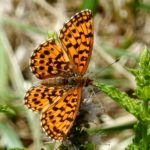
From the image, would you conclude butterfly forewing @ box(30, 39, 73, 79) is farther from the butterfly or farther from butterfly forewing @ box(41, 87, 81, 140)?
butterfly forewing @ box(41, 87, 81, 140)

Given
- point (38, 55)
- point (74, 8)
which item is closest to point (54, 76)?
point (38, 55)

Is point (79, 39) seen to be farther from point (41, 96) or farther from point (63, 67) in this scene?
point (41, 96)

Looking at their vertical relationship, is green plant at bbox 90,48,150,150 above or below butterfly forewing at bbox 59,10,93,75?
below

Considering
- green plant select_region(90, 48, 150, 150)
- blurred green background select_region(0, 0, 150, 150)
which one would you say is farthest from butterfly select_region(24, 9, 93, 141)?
blurred green background select_region(0, 0, 150, 150)

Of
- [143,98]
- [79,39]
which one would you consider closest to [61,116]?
[143,98]

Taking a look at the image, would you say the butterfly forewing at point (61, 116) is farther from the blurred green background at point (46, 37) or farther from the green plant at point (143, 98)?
the blurred green background at point (46, 37)

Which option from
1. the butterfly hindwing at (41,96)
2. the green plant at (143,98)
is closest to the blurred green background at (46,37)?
the butterfly hindwing at (41,96)

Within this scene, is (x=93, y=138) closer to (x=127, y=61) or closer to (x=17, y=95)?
(x=17, y=95)
